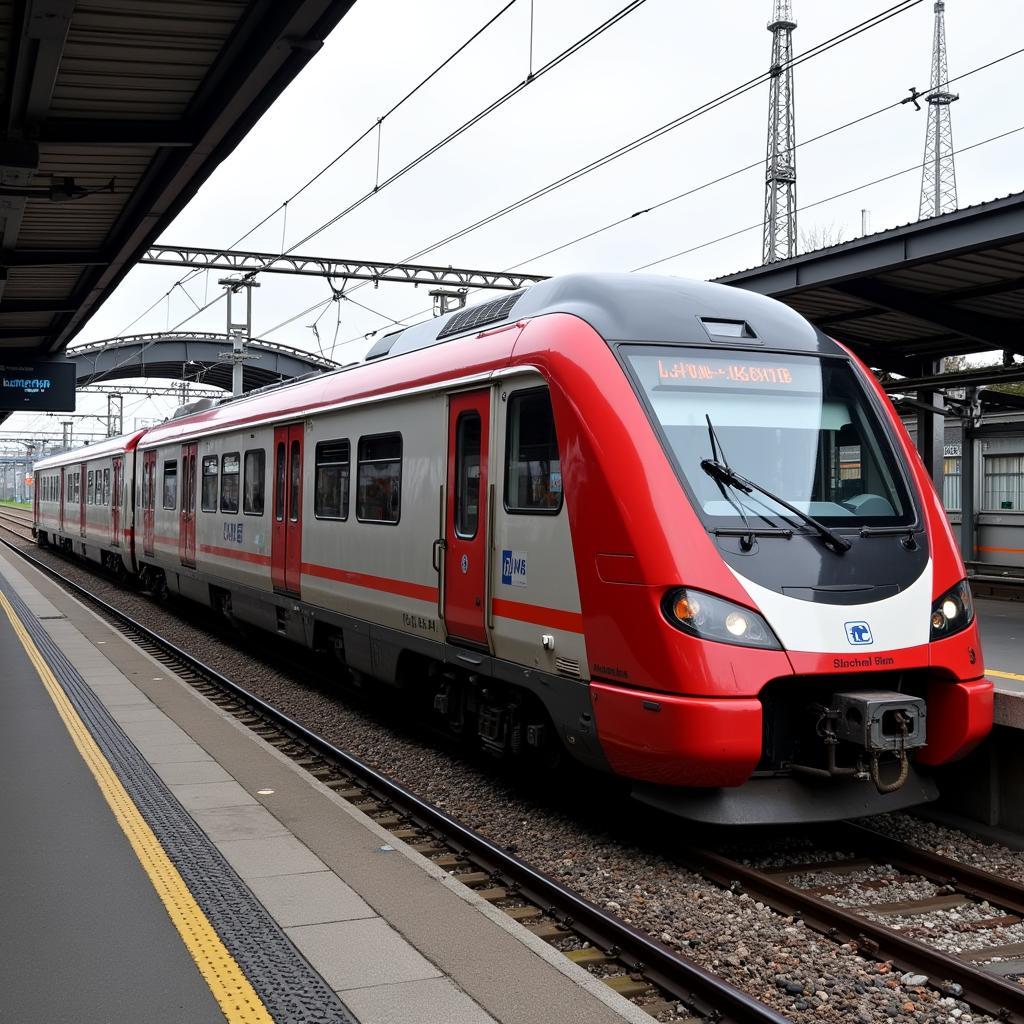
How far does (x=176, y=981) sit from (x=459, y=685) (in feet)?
13.7

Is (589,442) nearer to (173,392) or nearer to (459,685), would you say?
(459,685)

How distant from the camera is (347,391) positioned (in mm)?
10133

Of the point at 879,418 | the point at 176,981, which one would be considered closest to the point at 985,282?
the point at 879,418

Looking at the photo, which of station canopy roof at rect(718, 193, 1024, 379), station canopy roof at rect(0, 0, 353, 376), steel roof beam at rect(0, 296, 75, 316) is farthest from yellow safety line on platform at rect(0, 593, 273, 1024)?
steel roof beam at rect(0, 296, 75, 316)

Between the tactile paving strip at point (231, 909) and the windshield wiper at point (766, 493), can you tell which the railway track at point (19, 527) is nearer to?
the tactile paving strip at point (231, 909)

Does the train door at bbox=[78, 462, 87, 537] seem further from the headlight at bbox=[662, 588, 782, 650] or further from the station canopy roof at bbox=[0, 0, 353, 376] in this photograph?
the headlight at bbox=[662, 588, 782, 650]

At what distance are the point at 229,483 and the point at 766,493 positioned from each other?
9.21 metres

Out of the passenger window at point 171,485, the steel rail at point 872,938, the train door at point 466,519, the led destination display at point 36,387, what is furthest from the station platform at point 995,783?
the led destination display at point 36,387

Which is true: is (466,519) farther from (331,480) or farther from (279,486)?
(279,486)

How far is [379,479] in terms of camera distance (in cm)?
928

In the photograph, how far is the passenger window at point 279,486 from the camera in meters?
11.9

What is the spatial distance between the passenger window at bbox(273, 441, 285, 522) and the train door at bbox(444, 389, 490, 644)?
4311 millimetres

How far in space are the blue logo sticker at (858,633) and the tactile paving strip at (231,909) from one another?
10.3ft

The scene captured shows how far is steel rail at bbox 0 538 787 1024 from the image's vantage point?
434cm
